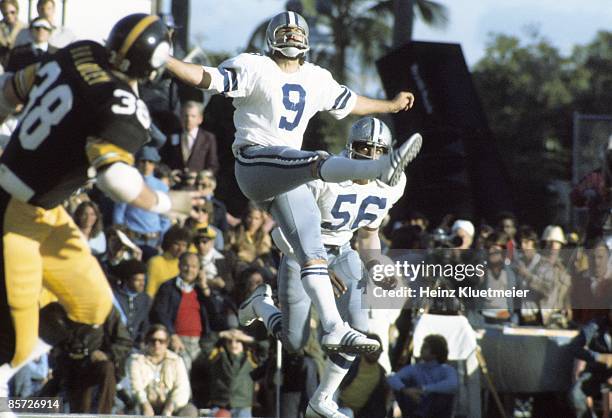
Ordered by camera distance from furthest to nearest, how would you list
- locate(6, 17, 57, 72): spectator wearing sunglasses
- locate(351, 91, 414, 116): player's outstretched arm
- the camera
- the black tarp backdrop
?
the black tarp backdrop → the camera → locate(6, 17, 57, 72): spectator wearing sunglasses → locate(351, 91, 414, 116): player's outstretched arm

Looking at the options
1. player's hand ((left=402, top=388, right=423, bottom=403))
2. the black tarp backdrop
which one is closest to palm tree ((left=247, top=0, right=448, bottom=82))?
the black tarp backdrop

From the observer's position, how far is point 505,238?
13.3 metres

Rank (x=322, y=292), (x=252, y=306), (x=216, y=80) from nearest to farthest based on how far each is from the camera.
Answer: (x=216, y=80) → (x=322, y=292) → (x=252, y=306)

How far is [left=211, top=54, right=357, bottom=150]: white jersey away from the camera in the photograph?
8.49 meters

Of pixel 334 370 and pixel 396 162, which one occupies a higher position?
pixel 396 162

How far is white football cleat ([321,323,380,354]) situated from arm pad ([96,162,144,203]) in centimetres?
246

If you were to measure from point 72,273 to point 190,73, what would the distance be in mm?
1636

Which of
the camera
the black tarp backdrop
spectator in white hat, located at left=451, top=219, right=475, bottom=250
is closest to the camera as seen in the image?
the camera

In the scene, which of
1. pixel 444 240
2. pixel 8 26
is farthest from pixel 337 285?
pixel 8 26

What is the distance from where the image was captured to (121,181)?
6.52 m

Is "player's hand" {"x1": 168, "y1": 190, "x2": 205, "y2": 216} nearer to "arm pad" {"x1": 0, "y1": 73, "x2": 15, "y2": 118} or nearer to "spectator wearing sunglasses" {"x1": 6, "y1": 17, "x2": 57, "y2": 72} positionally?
"arm pad" {"x1": 0, "y1": 73, "x2": 15, "y2": 118}

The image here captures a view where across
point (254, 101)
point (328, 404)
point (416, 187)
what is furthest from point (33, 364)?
point (416, 187)

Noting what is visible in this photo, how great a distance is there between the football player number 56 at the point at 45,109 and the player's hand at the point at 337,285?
3014 millimetres

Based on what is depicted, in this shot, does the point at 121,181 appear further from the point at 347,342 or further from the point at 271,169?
the point at 347,342
